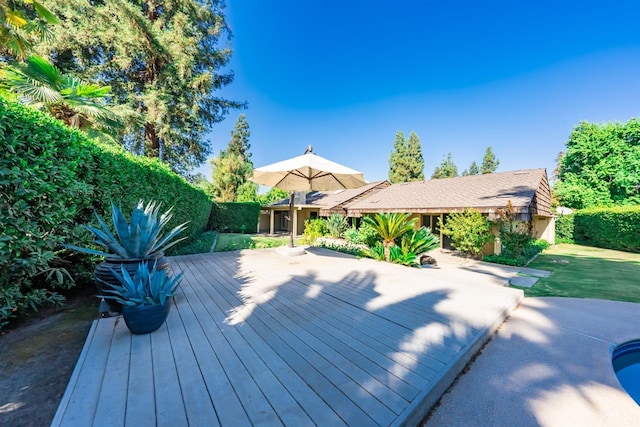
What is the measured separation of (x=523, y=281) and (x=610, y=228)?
47.4ft

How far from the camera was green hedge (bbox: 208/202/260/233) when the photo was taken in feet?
67.8

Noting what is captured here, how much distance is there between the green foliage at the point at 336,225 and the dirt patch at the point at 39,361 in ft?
44.1

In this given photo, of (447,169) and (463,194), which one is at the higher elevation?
(447,169)

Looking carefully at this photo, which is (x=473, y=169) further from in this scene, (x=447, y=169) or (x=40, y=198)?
(x=40, y=198)

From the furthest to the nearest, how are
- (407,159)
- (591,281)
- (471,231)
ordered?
(407,159) < (471,231) < (591,281)

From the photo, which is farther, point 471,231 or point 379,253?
point 471,231

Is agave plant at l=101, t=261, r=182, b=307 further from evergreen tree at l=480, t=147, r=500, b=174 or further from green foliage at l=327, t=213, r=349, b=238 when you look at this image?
evergreen tree at l=480, t=147, r=500, b=174

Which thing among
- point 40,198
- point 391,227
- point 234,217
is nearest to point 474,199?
point 391,227

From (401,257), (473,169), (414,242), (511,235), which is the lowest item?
(401,257)

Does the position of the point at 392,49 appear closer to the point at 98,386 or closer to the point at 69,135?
the point at 69,135

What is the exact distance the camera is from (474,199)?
11.6 meters

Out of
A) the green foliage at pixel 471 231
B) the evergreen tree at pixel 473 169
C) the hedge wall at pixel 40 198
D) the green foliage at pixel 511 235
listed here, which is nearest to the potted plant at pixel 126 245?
the hedge wall at pixel 40 198

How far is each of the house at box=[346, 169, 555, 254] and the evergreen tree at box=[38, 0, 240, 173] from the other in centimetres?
1204

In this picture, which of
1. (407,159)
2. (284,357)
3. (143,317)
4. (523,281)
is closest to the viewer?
(284,357)
